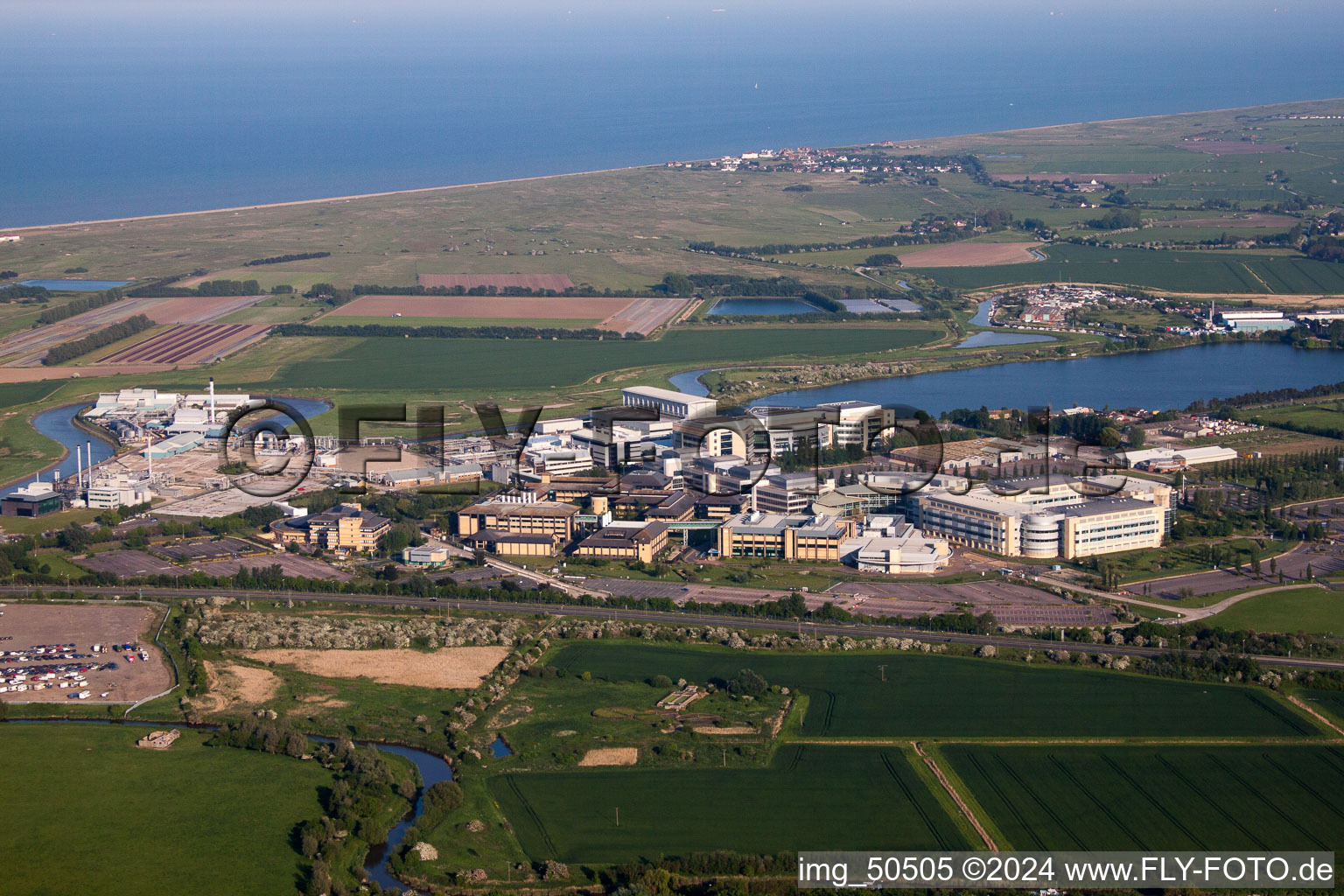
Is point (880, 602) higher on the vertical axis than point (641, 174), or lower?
lower

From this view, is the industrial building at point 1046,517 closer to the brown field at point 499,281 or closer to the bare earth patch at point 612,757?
the bare earth patch at point 612,757

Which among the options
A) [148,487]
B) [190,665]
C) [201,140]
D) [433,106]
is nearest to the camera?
[190,665]

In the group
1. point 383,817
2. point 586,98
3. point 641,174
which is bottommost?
point 383,817

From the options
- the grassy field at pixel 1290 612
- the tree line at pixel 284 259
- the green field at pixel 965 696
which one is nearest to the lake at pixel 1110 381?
the grassy field at pixel 1290 612

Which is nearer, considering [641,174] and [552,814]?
[552,814]

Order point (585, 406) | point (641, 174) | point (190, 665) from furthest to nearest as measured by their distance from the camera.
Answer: point (641, 174) → point (585, 406) → point (190, 665)

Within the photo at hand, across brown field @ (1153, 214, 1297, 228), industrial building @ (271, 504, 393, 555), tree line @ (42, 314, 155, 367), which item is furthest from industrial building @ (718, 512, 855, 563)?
brown field @ (1153, 214, 1297, 228)

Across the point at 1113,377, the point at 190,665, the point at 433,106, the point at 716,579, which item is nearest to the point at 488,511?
the point at 716,579

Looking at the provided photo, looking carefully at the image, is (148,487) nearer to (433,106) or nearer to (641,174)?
(641,174)
